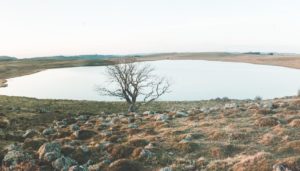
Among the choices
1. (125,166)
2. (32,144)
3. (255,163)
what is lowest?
(32,144)

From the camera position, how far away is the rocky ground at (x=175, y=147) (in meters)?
15.2

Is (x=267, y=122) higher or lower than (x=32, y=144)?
higher

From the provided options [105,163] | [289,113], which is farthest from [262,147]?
[289,113]

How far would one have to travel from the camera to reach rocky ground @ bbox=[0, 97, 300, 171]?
15188mm

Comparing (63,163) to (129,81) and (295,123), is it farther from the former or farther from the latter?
(129,81)

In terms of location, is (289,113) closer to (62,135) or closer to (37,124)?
(62,135)

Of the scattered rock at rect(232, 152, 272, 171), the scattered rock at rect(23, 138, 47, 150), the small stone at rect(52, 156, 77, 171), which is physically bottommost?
the scattered rock at rect(23, 138, 47, 150)

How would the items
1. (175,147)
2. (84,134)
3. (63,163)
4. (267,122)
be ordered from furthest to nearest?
(84,134), (267,122), (175,147), (63,163)

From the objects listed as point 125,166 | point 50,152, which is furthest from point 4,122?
point 125,166

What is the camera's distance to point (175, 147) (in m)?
18.1

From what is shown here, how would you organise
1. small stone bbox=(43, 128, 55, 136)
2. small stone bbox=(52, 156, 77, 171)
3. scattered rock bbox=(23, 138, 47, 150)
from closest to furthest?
small stone bbox=(52, 156, 77, 171) → scattered rock bbox=(23, 138, 47, 150) → small stone bbox=(43, 128, 55, 136)

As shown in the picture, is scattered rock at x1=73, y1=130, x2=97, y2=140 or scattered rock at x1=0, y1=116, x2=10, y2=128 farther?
scattered rock at x1=0, y1=116, x2=10, y2=128

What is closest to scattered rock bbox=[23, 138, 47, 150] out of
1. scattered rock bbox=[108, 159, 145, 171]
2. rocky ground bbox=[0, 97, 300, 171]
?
rocky ground bbox=[0, 97, 300, 171]

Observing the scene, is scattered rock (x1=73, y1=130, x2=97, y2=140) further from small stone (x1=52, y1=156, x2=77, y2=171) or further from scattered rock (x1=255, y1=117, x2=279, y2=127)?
scattered rock (x1=255, y1=117, x2=279, y2=127)
